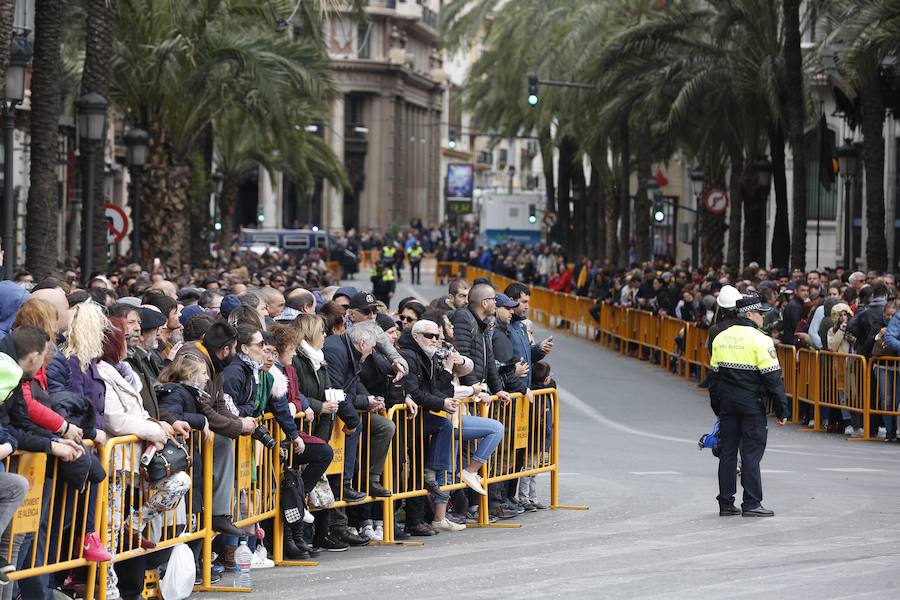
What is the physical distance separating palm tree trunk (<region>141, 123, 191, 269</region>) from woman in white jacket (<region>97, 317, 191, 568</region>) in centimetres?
2358

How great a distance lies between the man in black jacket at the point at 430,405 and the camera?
12.6 m

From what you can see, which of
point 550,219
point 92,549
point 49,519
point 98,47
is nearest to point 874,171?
point 98,47

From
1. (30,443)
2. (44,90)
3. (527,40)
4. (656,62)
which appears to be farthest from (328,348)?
(527,40)

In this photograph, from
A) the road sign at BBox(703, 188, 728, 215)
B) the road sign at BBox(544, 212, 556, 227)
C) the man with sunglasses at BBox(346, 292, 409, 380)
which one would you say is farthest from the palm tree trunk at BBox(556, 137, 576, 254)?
the man with sunglasses at BBox(346, 292, 409, 380)

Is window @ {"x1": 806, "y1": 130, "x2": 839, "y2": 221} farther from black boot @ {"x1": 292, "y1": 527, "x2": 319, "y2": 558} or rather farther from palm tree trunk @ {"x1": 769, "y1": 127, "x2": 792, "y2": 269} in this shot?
black boot @ {"x1": 292, "y1": 527, "x2": 319, "y2": 558}

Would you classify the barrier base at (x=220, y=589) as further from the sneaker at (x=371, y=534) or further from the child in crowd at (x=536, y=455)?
the child in crowd at (x=536, y=455)

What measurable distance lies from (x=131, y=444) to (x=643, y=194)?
115 ft

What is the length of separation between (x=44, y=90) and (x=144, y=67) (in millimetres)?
8180

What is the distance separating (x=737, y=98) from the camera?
34.8 meters

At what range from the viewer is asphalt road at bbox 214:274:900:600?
10.2 m

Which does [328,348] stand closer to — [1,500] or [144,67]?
[1,500]

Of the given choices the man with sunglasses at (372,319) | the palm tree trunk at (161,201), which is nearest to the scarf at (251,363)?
the man with sunglasses at (372,319)

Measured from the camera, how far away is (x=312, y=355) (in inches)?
456

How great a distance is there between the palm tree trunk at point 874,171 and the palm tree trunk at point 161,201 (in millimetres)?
12768
